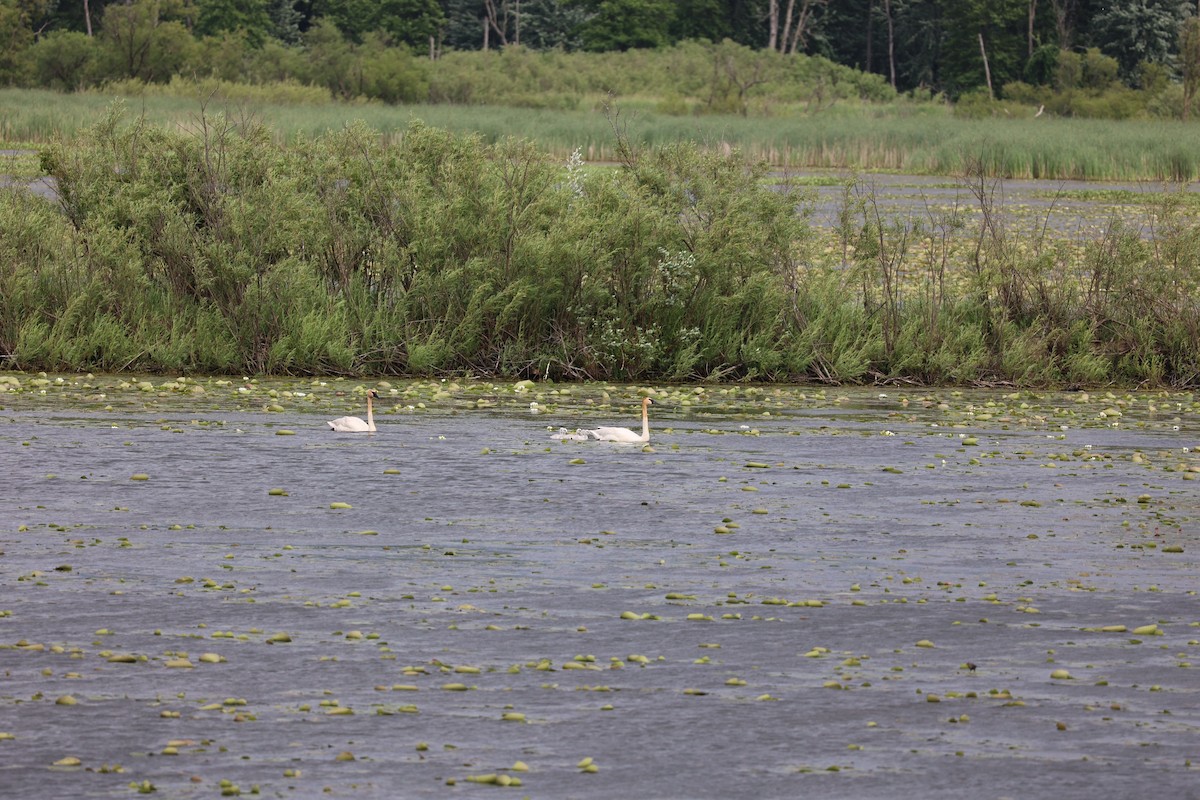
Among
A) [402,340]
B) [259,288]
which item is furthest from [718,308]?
[259,288]

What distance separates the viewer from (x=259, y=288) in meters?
22.6

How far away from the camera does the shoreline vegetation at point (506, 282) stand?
2275cm

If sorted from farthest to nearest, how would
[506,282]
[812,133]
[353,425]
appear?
1. [812,133]
2. [506,282]
3. [353,425]

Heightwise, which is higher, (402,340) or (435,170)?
(435,170)

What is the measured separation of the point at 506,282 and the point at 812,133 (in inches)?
1391

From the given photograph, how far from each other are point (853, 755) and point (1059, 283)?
1565 cm

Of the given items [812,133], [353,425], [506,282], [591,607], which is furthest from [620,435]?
[812,133]

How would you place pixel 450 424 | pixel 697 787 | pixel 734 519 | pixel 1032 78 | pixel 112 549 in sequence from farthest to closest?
pixel 1032 78 → pixel 450 424 → pixel 734 519 → pixel 112 549 → pixel 697 787

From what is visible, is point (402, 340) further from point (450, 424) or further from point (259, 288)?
point (450, 424)

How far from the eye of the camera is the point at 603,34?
10062 cm

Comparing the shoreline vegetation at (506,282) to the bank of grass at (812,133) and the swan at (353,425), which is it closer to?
the swan at (353,425)

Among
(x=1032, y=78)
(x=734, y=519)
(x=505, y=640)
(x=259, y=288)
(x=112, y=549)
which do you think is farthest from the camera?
(x=1032, y=78)

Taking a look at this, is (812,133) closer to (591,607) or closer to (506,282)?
(506,282)

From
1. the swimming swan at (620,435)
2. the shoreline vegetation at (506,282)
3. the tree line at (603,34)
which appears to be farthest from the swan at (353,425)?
the tree line at (603,34)
